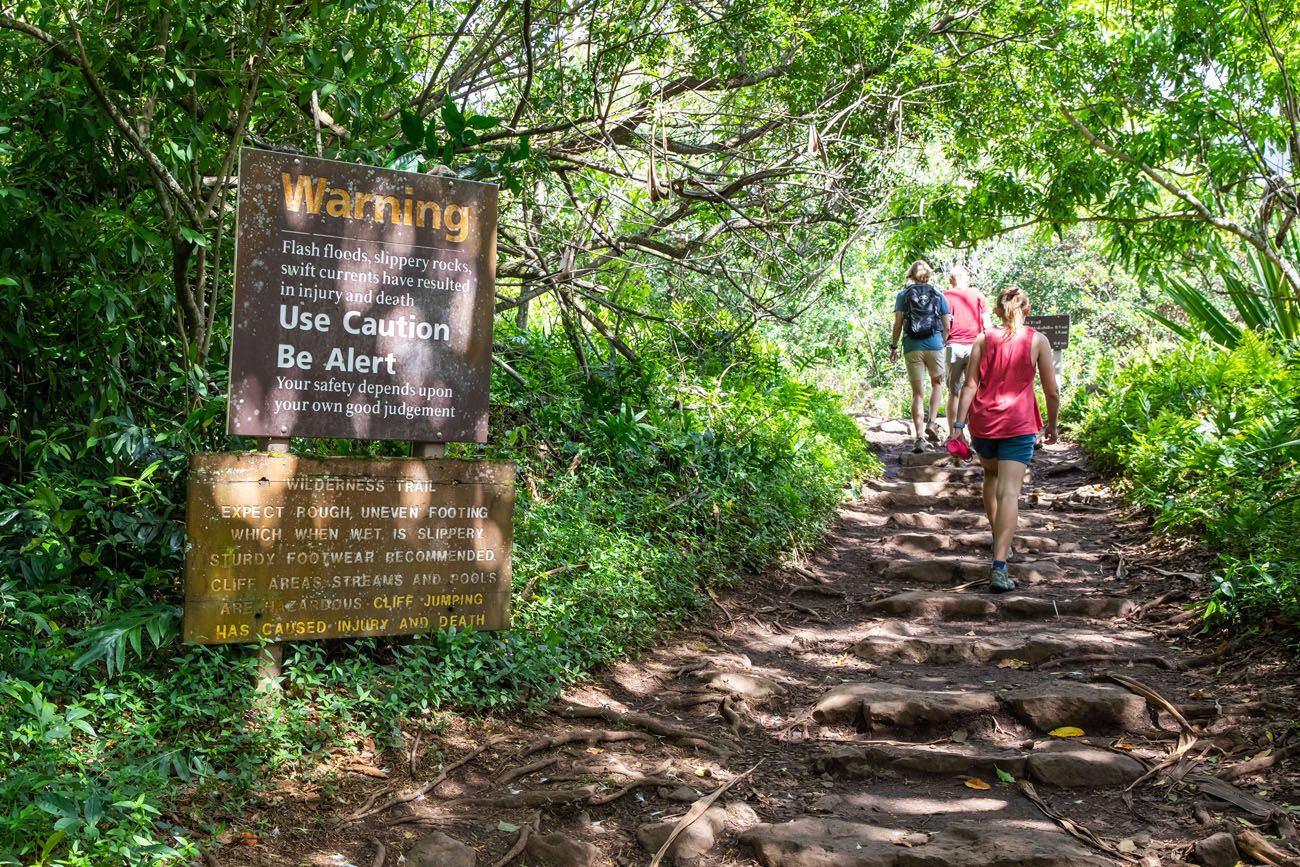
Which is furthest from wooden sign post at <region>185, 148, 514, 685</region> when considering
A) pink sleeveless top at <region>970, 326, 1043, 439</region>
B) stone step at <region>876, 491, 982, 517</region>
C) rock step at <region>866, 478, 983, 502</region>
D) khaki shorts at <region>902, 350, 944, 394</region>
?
khaki shorts at <region>902, 350, 944, 394</region>

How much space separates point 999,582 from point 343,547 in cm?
423

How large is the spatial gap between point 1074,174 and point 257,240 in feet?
21.3

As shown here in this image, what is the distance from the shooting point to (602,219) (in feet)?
23.6

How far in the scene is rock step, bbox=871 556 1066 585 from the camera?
22.8 feet

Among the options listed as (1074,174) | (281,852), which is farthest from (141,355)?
(1074,174)

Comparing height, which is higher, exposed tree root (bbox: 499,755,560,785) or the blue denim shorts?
the blue denim shorts

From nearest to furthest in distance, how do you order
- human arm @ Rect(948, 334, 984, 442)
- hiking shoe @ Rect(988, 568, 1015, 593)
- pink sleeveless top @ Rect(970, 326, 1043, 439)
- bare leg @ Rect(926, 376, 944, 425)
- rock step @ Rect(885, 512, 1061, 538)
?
pink sleeveless top @ Rect(970, 326, 1043, 439)
hiking shoe @ Rect(988, 568, 1015, 593)
human arm @ Rect(948, 334, 984, 442)
rock step @ Rect(885, 512, 1061, 538)
bare leg @ Rect(926, 376, 944, 425)

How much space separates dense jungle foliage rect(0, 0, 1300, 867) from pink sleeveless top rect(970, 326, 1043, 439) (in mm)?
1303

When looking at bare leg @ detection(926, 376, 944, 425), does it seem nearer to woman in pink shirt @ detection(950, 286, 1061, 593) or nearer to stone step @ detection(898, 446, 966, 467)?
stone step @ detection(898, 446, 966, 467)

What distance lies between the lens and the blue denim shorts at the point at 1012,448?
6.47 metres

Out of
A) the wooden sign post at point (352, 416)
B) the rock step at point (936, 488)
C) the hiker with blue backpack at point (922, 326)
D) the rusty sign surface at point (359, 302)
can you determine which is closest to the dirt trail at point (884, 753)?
the wooden sign post at point (352, 416)

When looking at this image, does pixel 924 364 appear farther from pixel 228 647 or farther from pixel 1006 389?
pixel 228 647

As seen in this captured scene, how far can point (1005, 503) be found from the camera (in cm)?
648

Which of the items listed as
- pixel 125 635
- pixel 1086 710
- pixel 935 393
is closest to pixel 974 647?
pixel 1086 710
